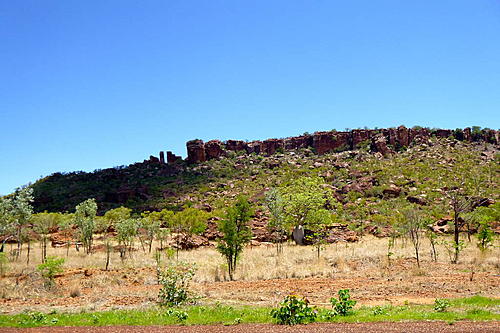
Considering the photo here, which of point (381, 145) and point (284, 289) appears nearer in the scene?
point (284, 289)

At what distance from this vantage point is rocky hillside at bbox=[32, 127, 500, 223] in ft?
213

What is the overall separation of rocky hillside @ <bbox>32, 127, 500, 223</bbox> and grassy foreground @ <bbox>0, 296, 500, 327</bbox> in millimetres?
39407

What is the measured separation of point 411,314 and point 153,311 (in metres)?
9.64

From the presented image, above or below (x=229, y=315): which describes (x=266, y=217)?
above

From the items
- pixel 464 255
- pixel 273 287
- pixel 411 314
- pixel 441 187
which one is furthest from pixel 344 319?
pixel 441 187

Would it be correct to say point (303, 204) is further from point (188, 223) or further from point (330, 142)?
point (330, 142)

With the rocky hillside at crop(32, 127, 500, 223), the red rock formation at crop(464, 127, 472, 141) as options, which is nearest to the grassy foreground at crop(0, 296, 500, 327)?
the rocky hillside at crop(32, 127, 500, 223)

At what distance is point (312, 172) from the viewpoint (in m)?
82.8

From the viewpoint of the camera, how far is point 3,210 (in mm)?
27172

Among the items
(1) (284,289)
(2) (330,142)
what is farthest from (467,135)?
(1) (284,289)

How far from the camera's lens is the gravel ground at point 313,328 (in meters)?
9.38

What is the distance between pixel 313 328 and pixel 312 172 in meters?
73.8

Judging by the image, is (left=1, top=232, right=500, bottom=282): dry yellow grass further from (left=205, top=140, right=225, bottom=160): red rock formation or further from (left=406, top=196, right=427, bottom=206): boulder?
(left=205, top=140, right=225, bottom=160): red rock formation

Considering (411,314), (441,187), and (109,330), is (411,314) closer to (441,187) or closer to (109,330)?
(109,330)
